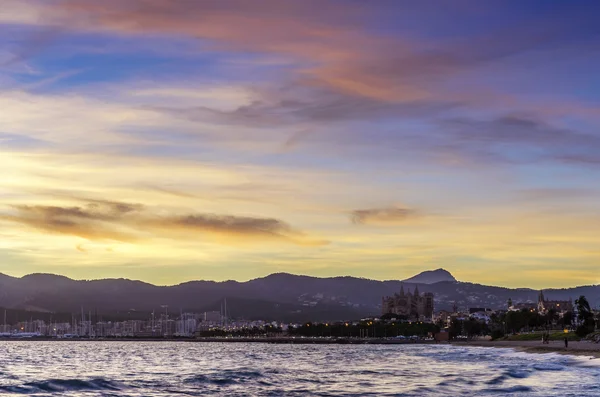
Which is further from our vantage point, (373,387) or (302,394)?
(373,387)

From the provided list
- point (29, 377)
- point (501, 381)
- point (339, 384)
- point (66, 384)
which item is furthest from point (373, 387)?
point (29, 377)

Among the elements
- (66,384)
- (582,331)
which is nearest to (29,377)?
(66,384)

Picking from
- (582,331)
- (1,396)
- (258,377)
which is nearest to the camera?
(1,396)

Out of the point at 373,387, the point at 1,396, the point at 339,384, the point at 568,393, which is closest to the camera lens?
the point at 568,393

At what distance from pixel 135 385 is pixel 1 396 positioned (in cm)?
1590

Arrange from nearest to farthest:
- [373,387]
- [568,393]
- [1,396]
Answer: [568,393] → [1,396] → [373,387]

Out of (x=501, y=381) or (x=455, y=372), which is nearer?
(x=501, y=381)

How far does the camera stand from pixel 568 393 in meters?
62.7

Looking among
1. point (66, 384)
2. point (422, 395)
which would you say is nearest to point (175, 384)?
point (66, 384)

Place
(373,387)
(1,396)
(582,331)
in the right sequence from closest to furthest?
(1,396), (373,387), (582,331)

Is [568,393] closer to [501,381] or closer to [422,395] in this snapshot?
[422,395]

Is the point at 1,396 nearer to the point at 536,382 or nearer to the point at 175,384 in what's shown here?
the point at 175,384

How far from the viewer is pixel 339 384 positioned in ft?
266

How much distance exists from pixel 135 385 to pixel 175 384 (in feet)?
14.1
